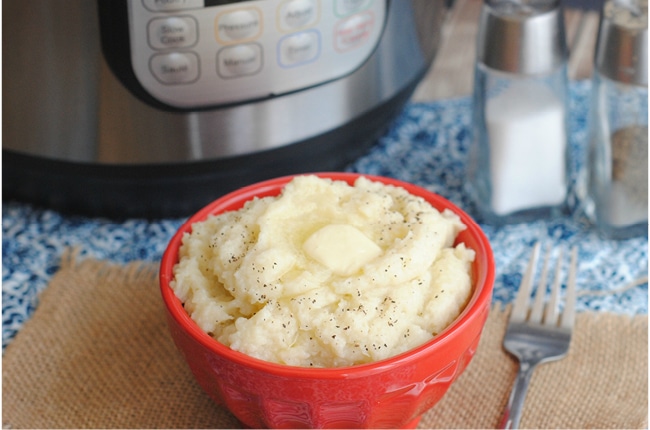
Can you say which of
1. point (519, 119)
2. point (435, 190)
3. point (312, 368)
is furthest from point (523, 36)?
point (312, 368)

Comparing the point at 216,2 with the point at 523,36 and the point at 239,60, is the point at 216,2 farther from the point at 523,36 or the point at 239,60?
the point at 523,36

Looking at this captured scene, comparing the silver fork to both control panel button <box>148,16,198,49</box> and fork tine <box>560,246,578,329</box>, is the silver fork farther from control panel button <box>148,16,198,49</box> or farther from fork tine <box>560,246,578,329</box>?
control panel button <box>148,16,198,49</box>

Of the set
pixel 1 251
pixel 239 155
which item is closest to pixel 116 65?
pixel 239 155

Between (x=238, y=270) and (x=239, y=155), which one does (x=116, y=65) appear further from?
(x=238, y=270)

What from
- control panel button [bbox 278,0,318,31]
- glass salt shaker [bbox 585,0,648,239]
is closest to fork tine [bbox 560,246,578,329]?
glass salt shaker [bbox 585,0,648,239]

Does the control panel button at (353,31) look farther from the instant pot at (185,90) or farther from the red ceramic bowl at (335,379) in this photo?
the red ceramic bowl at (335,379)

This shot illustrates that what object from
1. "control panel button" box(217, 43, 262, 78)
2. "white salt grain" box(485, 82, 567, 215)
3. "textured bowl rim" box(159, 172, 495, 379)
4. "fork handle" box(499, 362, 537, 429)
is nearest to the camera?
"textured bowl rim" box(159, 172, 495, 379)
